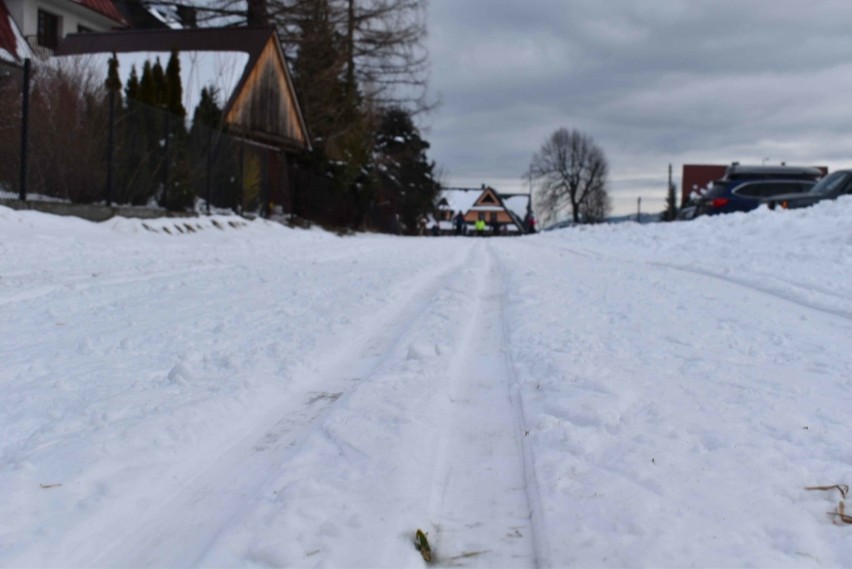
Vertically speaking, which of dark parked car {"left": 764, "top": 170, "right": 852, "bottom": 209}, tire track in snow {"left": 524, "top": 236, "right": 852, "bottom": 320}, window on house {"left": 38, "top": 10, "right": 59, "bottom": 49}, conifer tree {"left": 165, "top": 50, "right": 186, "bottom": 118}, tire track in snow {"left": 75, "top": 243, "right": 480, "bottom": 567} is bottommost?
tire track in snow {"left": 75, "top": 243, "right": 480, "bottom": 567}

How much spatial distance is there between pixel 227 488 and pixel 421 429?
0.88m

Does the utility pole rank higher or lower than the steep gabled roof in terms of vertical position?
lower

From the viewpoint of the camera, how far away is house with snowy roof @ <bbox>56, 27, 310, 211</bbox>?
24672 mm

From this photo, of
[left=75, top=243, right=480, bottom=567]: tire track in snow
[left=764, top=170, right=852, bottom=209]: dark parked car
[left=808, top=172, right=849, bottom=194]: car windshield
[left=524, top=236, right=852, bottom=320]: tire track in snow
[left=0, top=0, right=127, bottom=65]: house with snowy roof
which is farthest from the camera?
[left=0, top=0, right=127, bottom=65]: house with snowy roof

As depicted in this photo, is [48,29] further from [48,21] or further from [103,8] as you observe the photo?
[103,8]

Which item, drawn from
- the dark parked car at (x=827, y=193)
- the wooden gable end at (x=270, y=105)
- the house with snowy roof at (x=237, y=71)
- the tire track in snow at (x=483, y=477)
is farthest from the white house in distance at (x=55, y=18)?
the tire track in snow at (x=483, y=477)

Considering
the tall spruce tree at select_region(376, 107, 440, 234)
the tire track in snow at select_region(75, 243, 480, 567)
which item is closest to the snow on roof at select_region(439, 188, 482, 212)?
the tall spruce tree at select_region(376, 107, 440, 234)

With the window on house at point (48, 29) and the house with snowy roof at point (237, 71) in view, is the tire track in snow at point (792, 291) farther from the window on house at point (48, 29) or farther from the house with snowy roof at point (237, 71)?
the window on house at point (48, 29)

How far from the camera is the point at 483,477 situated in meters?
2.82

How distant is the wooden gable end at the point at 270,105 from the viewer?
984 inches

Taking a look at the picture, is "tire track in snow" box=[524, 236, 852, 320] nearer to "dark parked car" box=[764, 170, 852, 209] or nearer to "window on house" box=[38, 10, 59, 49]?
"dark parked car" box=[764, 170, 852, 209]

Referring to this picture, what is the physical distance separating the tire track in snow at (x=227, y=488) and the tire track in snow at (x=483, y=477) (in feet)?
1.91

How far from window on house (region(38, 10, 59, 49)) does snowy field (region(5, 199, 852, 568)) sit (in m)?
24.3

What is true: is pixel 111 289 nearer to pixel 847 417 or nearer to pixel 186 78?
pixel 847 417
